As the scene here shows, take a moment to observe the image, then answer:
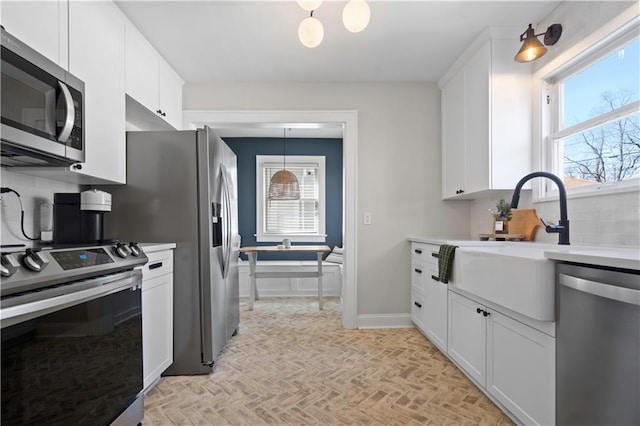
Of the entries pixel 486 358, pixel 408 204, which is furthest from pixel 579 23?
pixel 486 358

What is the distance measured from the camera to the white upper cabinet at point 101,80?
1.73 metres

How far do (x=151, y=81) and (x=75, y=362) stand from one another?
2.16m

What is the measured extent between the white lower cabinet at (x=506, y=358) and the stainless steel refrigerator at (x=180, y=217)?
1.76m

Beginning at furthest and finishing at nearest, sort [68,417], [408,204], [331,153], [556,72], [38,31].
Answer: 1. [331,153]
2. [408,204]
3. [556,72]
4. [38,31]
5. [68,417]

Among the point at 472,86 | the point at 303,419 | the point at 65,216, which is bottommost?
the point at 303,419

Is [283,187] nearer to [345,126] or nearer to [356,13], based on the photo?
[345,126]

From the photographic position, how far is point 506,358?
64.1 inches

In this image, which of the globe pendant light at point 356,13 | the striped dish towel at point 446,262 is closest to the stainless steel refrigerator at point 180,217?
the globe pendant light at point 356,13

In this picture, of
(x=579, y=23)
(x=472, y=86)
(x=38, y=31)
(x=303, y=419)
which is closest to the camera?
(x=38, y=31)

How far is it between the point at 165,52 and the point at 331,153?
10.4ft

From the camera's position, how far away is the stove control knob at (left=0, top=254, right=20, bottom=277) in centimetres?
95

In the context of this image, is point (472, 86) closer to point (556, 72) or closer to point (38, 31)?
point (556, 72)

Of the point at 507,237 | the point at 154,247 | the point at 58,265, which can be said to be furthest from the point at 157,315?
the point at 507,237

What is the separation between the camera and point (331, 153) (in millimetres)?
5398
